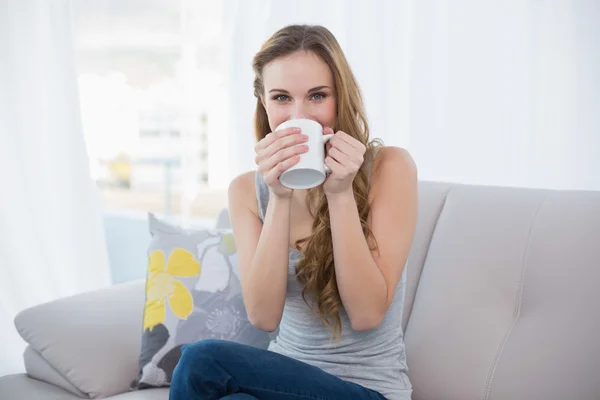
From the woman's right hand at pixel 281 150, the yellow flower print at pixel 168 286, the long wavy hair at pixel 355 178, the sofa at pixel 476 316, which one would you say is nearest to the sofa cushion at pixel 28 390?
the sofa at pixel 476 316

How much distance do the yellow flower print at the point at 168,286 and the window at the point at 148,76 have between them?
1168 millimetres

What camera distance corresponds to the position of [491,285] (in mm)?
1636

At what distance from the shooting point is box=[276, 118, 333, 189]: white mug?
3.69 ft

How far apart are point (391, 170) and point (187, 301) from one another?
0.69 metres

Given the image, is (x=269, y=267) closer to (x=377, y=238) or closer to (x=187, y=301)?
(x=377, y=238)

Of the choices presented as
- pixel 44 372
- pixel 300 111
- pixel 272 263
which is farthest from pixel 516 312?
pixel 44 372

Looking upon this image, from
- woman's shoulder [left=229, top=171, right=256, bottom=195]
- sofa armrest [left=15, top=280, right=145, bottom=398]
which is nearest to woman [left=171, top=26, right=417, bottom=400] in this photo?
woman's shoulder [left=229, top=171, right=256, bottom=195]

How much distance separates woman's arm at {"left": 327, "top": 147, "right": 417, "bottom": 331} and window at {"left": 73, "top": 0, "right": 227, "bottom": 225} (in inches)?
64.0

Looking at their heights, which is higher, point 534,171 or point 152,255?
point 534,171

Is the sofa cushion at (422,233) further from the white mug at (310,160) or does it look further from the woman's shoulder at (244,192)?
the white mug at (310,160)

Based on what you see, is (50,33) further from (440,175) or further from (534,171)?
(534,171)

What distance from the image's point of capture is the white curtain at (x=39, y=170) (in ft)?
9.47

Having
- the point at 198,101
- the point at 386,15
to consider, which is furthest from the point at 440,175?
the point at 198,101

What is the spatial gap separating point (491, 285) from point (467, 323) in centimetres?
11
